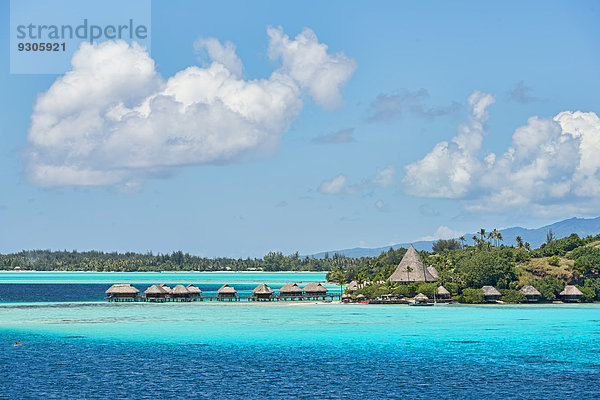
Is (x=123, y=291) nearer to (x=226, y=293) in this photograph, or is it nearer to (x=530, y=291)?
(x=226, y=293)

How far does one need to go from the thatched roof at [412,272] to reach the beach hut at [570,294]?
1824cm

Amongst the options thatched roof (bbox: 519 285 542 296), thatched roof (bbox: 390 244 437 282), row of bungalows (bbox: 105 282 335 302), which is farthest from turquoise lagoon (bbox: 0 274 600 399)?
row of bungalows (bbox: 105 282 335 302)

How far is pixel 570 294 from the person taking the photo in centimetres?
10469

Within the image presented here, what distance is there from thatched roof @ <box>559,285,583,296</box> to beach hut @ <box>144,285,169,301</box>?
5709cm

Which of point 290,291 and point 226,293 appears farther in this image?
point 226,293

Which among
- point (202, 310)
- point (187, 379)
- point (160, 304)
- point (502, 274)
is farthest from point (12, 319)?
point (502, 274)

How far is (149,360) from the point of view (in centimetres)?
4903

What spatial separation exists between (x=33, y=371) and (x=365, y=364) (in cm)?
1982

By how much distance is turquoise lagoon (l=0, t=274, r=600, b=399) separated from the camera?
39812mm

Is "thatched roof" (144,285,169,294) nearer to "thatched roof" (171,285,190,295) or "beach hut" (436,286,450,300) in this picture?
"thatched roof" (171,285,190,295)

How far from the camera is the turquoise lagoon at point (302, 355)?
131 feet

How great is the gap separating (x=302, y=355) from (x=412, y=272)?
213ft

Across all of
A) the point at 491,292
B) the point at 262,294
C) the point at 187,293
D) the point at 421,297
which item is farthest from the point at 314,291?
the point at 491,292

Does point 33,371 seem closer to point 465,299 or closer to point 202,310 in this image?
point 202,310
